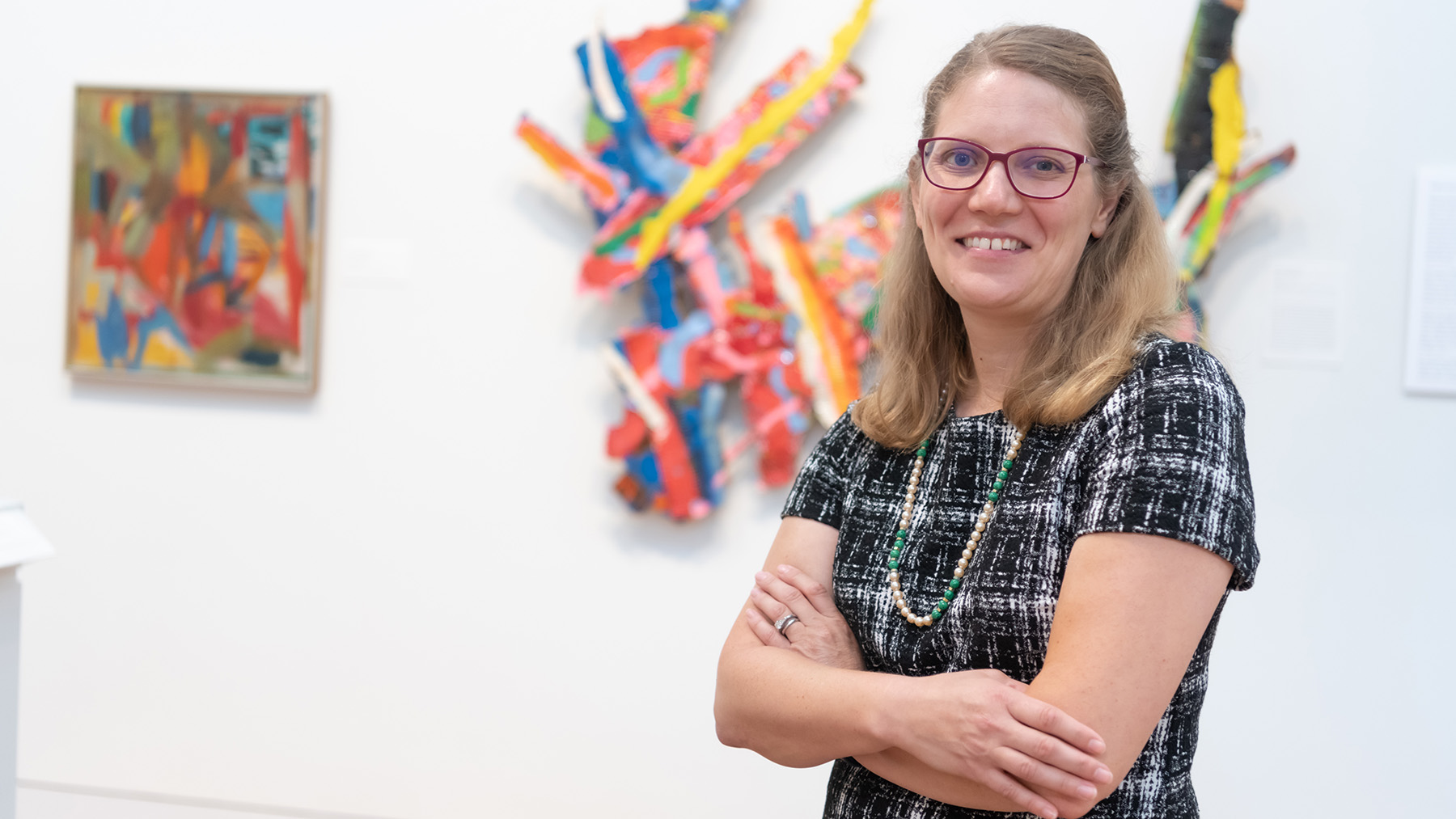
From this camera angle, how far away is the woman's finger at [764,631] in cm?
130

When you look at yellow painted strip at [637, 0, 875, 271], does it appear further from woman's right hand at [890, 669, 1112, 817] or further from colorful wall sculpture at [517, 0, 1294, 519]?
woman's right hand at [890, 669, 1112, 817]

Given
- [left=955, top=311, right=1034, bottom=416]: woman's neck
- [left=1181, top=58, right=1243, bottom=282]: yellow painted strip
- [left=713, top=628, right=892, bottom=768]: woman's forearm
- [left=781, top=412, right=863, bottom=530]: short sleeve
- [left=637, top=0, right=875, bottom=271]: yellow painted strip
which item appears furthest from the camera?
[left=637, top=0, right=875, bottom=271]: yellow painted strip

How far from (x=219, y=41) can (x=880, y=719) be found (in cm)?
253

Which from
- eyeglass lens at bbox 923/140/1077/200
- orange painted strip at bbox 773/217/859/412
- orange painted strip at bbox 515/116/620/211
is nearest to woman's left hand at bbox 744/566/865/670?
eyeglass lens at bbox 923/140/1077/200

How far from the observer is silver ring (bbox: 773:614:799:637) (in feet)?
4.26

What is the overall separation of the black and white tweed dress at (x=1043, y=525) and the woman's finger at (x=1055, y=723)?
9cm

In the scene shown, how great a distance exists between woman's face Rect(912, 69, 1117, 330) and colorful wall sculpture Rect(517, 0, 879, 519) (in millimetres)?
1320

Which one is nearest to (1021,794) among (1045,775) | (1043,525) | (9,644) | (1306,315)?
(1045,775)

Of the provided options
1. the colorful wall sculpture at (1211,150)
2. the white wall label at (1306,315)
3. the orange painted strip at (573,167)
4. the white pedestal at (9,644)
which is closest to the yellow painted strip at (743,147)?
the orange painted strip at (573,167)

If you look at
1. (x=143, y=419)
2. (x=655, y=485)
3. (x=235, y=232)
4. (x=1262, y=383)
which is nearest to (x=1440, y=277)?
(x=1262, y=383)

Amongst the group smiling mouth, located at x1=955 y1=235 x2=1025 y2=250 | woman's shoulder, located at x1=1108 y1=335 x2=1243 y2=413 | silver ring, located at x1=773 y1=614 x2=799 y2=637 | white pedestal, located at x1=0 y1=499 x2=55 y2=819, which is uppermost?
smiling mouth, located at x1=955 y1=235 x2=1025 y2=250

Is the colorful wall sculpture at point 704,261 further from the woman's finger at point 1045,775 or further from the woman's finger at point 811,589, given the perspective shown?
the woman's finger at point 1045,775

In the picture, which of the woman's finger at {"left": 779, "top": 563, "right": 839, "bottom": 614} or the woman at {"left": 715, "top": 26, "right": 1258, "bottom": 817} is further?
the woman's finger at {"left": 779, "top": 563, "right": 839, "bottom": 614}

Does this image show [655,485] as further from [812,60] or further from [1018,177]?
[1018,177]
